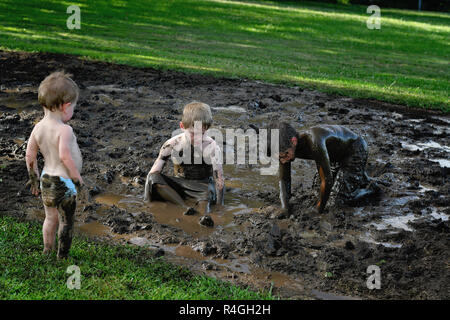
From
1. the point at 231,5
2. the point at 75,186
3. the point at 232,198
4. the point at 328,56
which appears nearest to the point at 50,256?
the point at 75,186

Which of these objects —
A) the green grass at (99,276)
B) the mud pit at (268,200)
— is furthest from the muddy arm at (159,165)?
the green grass at (99,276)

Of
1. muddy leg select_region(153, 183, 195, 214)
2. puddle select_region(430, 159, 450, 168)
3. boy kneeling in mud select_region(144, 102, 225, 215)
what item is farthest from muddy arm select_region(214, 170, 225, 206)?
puddle select_region(430, 159, 450, 168)

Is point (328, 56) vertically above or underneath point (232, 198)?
above

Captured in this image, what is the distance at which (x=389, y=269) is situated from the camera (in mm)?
4648

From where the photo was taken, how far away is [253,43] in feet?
62.4

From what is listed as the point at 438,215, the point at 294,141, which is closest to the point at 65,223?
the point at 294,141

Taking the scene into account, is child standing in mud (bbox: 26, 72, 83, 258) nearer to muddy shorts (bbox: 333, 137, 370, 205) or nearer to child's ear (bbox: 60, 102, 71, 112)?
child's ear (bbox: 60, 102, 71, 112)

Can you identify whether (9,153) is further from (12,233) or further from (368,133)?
(368,133)

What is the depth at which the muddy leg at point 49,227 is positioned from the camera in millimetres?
4352

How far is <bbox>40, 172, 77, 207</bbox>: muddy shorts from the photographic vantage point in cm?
420

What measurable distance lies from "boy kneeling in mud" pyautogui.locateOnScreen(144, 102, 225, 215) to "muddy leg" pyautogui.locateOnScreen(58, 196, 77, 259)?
66.8 inches

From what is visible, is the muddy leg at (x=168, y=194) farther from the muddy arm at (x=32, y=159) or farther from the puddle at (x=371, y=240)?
the puddle at (x=371, y=240)
